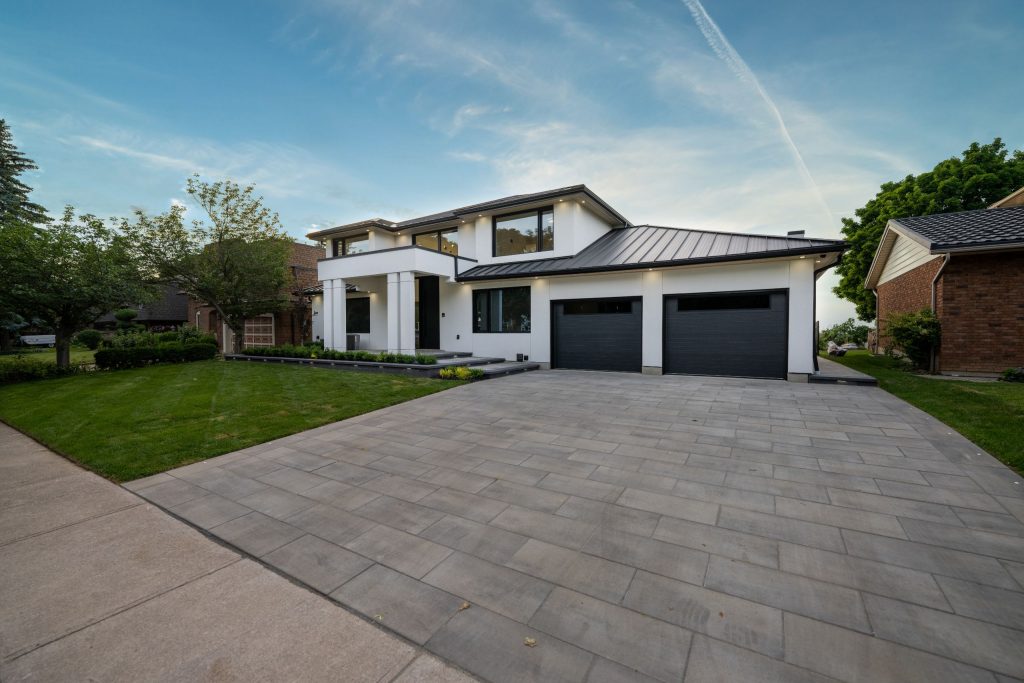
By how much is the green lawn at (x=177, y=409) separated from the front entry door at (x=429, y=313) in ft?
14.0

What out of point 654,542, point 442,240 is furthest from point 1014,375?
point 442,240

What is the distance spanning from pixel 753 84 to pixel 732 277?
5832 millimetres

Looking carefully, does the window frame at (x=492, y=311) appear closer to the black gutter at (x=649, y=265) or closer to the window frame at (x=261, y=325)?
the black gutter at (x=649, y=265)

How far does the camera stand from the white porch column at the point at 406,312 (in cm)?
1328

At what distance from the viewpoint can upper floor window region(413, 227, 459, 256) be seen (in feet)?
52.3

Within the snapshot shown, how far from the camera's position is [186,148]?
1453 cm

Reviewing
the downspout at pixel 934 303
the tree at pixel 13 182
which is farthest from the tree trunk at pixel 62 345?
the downspout at pixel 934 303

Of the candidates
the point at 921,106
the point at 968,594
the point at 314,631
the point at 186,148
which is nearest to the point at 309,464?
the point at 314,631

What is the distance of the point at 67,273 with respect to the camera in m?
12.0

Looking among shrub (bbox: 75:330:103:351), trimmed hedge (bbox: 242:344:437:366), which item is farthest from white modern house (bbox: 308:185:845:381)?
shrub (bbox: 75:330:103:351)

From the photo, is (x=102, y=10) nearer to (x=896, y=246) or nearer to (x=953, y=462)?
(x=953, y=462)

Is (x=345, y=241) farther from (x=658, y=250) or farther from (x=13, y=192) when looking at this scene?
(x=13, y=192)

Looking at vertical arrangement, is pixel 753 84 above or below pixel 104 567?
above

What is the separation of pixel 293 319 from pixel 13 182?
15.6 metres
